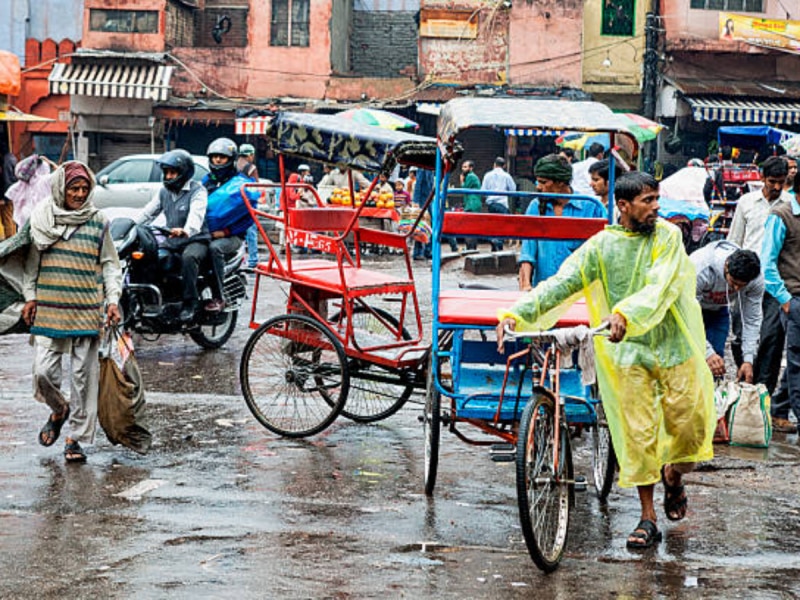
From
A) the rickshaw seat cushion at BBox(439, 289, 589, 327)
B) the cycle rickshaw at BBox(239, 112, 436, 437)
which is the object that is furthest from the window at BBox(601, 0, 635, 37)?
the rickshaw seat cushion at BBox(439, 289, 589, 327)

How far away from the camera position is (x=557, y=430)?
18.1 feet

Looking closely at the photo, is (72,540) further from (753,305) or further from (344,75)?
(344,75)

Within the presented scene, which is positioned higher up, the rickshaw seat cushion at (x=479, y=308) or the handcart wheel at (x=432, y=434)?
the rickshaw seat cushion at (x=479, y=308)

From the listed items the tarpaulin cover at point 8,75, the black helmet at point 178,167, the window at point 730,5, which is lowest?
the black helmet at point 178,167

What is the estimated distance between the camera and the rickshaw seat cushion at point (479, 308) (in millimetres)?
6266

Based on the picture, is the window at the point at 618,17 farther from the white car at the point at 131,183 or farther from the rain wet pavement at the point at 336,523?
the rain wet pavement at the point at 336,523

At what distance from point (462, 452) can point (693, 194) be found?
13046 mm

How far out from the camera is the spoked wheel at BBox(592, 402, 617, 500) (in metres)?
6.54

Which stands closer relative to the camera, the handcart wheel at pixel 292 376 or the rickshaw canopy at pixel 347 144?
the handcart wheel at pixel 292 376

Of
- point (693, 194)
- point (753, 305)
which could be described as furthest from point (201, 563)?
point (693, 194)

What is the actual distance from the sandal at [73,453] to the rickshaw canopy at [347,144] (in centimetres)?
236

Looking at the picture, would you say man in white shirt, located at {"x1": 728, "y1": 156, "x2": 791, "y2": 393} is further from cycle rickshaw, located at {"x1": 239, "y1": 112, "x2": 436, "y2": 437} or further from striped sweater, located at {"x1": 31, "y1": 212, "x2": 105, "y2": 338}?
striped sweater, located at {"x1": 31, "y1": 212, "x2": 105, "y2": 338}

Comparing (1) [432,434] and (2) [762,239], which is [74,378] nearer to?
(1) [432,434]

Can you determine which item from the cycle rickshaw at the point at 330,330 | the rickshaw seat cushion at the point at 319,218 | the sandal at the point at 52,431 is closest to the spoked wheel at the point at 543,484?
the cycle rickshaw at the point at 330,330
